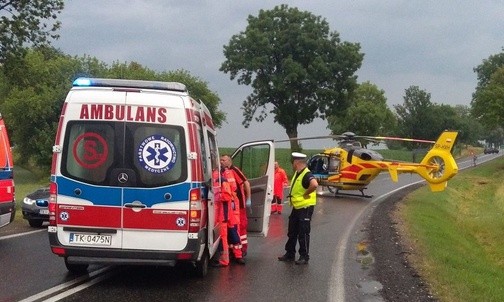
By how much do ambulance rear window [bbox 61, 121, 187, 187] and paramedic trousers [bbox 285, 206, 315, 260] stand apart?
3.64 metres

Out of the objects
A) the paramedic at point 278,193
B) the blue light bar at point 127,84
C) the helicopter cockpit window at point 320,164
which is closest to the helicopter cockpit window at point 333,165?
the helicopter cockpit window at point 320,164

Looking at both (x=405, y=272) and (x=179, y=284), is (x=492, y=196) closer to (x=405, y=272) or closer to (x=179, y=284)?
(x=405, y=272)

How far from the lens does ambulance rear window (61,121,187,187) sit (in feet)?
31.8

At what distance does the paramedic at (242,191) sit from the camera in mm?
12414

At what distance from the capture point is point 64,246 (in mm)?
9648

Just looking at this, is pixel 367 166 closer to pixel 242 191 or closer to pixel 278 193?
pixel 278 193

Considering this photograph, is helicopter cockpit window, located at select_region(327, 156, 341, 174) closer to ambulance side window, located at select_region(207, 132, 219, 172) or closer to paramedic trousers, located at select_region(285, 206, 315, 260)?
paramedic trousers, located at select_region(285, 206, 315, 260)

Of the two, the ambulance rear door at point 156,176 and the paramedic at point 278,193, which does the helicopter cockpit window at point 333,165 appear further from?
the ambulance rear door at point 156,176

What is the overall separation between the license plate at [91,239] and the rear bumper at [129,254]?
0.08 meters

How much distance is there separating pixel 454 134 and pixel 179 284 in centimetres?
2315

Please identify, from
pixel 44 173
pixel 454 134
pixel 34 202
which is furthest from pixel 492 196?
pixel 44 173

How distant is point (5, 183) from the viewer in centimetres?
1387

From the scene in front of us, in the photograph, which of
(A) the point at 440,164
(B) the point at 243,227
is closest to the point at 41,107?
(A) the point at 440,164

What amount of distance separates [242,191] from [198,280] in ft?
7.57
